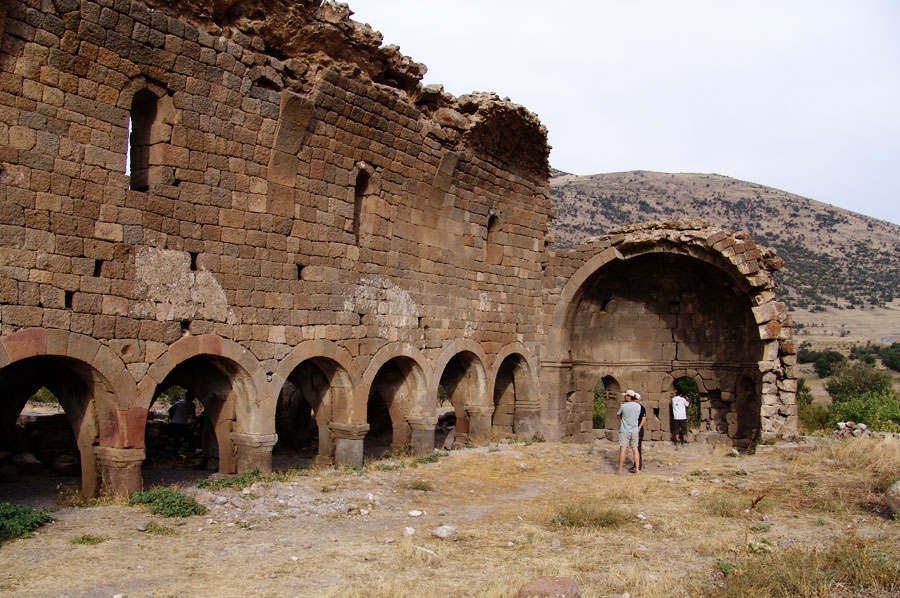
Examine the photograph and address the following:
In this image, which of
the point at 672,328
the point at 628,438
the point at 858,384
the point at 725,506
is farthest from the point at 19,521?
the point at 858,384

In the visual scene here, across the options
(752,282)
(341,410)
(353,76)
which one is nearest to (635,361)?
(752,282)

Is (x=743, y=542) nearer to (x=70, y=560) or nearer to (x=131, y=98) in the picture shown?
(x=70, y=560)

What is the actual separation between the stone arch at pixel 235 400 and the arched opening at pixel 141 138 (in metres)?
2.13

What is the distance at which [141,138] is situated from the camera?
9.15 metres

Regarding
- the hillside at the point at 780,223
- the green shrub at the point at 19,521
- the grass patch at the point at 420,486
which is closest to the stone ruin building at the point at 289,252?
the green shrub at the point at 19,521

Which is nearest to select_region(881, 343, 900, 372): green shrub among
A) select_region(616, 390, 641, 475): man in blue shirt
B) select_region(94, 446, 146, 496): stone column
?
select_region(616, 390, 641, 475): man in blue shirt

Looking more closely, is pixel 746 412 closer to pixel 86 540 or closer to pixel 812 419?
pixel 812 419

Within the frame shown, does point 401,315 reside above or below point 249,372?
above

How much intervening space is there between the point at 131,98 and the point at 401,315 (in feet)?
18.0

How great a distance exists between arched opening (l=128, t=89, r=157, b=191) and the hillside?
3572 cm

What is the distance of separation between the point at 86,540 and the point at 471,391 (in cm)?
894

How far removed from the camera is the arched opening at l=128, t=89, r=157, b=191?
8.99 meters

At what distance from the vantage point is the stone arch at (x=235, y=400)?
9828 mm

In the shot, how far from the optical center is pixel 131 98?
28.2 feet
